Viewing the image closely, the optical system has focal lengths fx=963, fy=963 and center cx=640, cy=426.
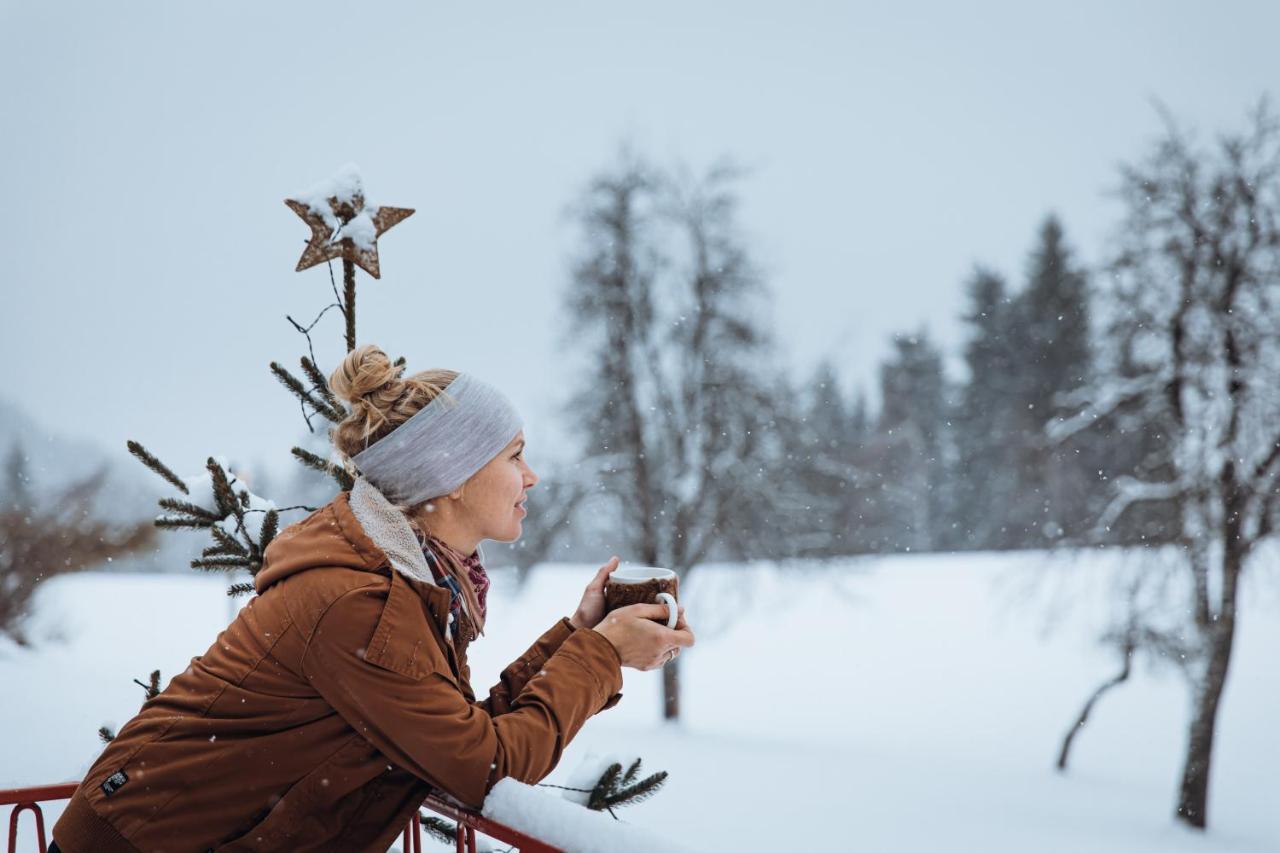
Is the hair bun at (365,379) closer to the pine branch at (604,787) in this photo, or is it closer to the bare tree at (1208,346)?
the pine branch at (604,787)

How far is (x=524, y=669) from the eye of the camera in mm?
1864

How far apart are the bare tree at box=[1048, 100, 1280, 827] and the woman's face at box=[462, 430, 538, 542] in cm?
1174

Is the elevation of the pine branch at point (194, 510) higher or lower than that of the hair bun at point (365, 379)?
lower

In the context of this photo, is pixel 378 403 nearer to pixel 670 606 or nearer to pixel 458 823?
pixel 670 606

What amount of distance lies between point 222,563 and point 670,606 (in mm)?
1485

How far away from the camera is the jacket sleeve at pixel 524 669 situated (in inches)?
71.4

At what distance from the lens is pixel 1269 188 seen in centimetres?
1106

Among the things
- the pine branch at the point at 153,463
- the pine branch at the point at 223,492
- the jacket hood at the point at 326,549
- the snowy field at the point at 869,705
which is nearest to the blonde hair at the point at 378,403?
the jacket hood at the point at 326,549

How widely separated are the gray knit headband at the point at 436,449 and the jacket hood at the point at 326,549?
117mm

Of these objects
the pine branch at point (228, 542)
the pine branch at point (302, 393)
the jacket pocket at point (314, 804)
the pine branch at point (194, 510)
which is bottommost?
the jacket pocket at point (314, 804)

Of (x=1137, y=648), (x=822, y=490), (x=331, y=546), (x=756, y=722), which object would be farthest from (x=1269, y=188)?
(x=331, y=546)

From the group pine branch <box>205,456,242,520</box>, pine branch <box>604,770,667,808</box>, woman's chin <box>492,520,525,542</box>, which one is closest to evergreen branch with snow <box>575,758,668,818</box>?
pine branch <box>604,770,667,808</box>

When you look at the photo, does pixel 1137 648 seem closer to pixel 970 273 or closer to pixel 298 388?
pixel 298 388

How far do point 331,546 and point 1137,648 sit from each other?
12.7 m
